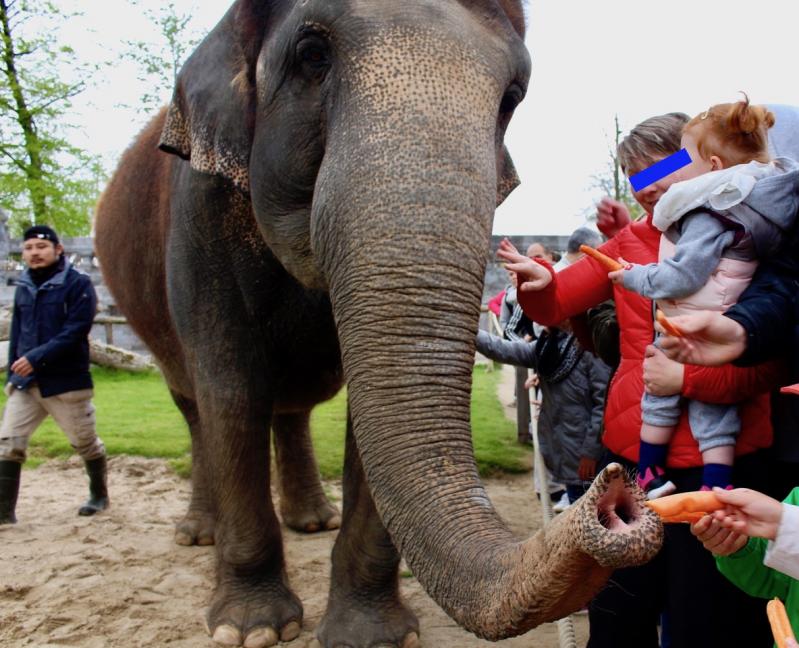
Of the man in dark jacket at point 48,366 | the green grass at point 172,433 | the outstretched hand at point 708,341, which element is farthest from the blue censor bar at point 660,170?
the green grass at point 172,433

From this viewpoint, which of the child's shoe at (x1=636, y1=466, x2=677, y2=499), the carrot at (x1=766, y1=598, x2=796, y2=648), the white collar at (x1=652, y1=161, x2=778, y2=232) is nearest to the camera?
the carrot at (x1=766, y1=598, x2=796, y2=648)

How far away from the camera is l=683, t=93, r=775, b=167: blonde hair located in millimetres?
2414

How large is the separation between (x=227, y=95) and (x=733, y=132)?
6.11 feet

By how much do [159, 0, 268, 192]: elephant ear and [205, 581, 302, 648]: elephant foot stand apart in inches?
73.9

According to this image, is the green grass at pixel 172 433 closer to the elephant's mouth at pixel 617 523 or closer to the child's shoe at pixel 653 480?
the child's shoe at pixel 653 480

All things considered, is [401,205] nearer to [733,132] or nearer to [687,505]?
[733,132]

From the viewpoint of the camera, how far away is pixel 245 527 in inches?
158

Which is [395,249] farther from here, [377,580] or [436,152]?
[377,580]

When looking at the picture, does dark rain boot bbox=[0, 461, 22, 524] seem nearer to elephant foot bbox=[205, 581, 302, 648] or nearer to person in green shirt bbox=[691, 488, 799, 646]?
elephant foot bbox=[205, 581, 302, 648]

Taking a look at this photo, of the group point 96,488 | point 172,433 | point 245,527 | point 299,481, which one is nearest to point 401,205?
point 245,527

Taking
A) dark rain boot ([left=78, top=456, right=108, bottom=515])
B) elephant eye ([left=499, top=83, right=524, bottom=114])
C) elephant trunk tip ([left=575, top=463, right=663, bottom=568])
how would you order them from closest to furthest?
elephant trunk tip ([left=575, top=463, right=663, bottom=568])
elephant eye ([left=499, top=83, right=524, bottom=114])
dark rain boot ([left=78, top=456, right=108, bottom=515])

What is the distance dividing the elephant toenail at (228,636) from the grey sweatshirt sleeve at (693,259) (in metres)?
2.55

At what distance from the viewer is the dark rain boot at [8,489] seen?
235 inches

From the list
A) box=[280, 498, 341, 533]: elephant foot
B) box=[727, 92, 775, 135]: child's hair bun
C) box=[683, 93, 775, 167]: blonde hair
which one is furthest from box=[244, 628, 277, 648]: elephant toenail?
box=[727, 92, 775, 135]: child's hair bun
